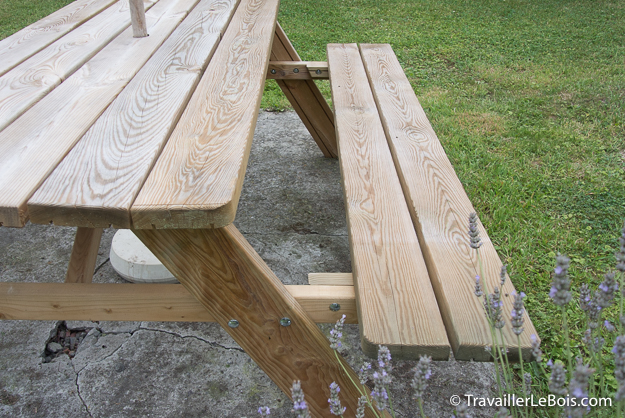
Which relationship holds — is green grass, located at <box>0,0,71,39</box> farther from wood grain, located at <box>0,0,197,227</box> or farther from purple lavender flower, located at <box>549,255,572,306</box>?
purple lavender flower, located at <box>549,255,572,306</box>

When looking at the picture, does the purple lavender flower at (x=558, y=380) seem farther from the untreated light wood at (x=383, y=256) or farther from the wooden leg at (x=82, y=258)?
the wooden leg at (x=82, y=258)

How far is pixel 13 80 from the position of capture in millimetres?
1514

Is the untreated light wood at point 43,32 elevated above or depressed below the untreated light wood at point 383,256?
above

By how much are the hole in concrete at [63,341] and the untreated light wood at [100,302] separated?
1.90 ft

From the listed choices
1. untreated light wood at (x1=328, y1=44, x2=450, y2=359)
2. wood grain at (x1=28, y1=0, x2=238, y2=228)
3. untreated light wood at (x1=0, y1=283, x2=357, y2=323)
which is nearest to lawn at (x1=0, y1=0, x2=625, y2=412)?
untreated light wood at (x1=328, y1=44, x2=450, y2=359)

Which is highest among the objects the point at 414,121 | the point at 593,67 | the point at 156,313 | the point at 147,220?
the point at 147,220

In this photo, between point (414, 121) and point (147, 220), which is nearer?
point (147, 220)

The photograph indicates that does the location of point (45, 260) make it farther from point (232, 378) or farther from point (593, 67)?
point (593, 67)

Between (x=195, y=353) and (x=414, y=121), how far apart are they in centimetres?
121

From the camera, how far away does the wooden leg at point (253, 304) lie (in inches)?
42.5

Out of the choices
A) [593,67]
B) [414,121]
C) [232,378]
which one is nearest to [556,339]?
[414,121]

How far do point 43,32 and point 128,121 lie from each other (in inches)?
46.1

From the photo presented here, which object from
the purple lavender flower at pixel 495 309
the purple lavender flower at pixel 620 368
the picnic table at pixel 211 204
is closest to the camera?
the purple lavender flower at pixel 620 368

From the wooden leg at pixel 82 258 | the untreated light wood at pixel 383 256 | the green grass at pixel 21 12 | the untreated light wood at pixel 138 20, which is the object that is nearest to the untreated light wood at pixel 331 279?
the untreated light wood at pixel 383 256
